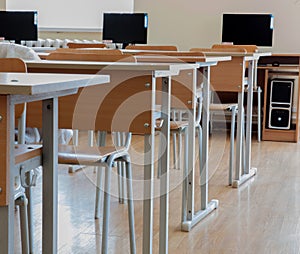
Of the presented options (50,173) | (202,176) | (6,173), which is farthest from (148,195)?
(202,176)

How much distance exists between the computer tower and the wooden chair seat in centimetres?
389

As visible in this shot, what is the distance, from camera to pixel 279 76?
6.27 meters

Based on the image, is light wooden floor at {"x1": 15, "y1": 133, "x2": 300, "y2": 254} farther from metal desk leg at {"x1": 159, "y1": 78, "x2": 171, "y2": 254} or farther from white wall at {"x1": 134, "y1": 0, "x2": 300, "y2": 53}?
white wall at {"x1": 134, "y1": 0, "x2": 300, "y2": 53}

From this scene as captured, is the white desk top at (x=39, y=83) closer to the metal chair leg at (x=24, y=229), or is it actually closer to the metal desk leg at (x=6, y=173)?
the metal desk leg at (x=6, y=173)

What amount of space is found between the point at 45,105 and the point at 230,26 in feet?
16.2

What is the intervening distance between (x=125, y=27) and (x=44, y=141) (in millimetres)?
4746

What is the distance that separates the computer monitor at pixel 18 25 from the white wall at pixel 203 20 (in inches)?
47.2

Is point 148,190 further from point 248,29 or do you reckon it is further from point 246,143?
point 248,29

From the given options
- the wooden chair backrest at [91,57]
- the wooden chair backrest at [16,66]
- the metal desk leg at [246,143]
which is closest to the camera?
the wooden chair backrest at [16,66]

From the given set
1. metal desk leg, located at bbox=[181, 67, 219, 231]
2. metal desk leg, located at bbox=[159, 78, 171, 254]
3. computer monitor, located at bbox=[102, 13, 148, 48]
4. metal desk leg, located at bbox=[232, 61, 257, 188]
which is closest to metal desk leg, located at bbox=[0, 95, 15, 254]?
metal desk leg, located at bbox=[159, 78, 171, 254]

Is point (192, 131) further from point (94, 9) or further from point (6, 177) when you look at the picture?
point (94, 9)

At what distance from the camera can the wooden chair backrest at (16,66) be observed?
77.5 inches

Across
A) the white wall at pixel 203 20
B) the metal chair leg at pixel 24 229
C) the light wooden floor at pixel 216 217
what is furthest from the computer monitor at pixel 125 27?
the metal chair leg at pixel 24 229

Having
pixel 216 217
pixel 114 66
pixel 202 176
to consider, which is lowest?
pixel 216 217
